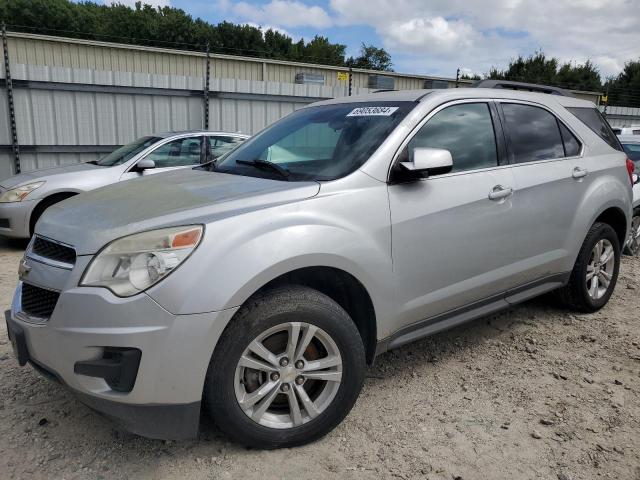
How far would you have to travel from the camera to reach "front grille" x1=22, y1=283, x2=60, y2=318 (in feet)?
7.47

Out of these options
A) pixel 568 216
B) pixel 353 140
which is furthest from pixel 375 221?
pixel 568 216

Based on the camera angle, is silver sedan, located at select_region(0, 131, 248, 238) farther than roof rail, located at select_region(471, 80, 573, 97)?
Yes

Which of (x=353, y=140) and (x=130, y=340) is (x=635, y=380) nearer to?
(x=353, y=140)

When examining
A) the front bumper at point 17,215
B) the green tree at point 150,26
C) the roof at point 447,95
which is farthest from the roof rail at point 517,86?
the green tree at point 150,26

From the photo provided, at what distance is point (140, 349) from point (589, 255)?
347 cm

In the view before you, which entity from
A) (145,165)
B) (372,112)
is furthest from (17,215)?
(372,112)

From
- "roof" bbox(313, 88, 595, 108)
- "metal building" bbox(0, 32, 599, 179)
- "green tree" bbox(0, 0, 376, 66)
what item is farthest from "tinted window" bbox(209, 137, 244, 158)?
"green tree" bbox(0, 0, 376, 66)

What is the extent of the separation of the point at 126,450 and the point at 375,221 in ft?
5.40

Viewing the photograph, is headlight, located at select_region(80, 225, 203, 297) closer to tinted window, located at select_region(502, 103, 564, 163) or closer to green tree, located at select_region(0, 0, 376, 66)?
tinted window, located at select_region(502, 103, 564, 163)

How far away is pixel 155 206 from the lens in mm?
2480

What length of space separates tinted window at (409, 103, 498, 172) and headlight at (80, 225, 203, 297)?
1420 mm

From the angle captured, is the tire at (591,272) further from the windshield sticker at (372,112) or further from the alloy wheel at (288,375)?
the alloy wheel at (288,375)

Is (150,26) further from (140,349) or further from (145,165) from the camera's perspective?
(140,349)

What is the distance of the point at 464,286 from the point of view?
312 cm
